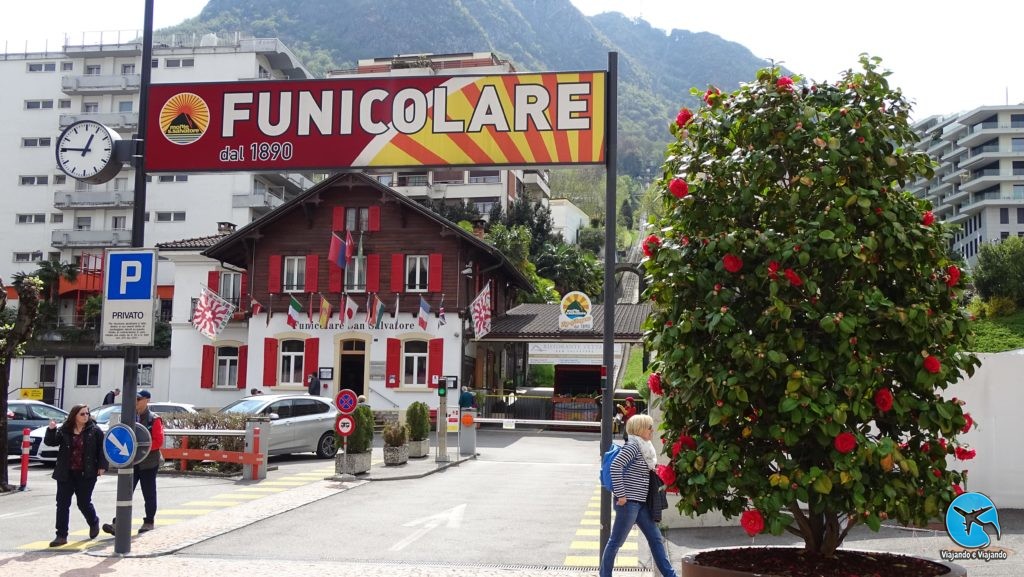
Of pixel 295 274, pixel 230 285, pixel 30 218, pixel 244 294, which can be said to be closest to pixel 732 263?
pixel 295 274

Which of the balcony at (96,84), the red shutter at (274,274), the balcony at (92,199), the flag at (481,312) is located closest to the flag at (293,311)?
the red shutter at (274,274)

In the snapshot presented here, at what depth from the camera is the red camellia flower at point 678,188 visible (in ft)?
23.8

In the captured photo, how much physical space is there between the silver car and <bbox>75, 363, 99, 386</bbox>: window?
2259 cm

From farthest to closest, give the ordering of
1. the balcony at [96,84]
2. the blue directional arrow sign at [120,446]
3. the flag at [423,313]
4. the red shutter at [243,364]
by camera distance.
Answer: the balcony at [96,84] → the red shutter at [243,364] → the flag at [423,313] → the blue directional arrow sign at [120,446]

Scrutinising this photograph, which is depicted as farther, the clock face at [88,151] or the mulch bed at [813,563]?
the clock face at [88,151]

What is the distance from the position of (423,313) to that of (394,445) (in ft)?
44.9

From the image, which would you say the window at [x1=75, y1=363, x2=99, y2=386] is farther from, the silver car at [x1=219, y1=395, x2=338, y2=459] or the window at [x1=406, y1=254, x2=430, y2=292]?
the silver car at [x1=219, y1=395, x2=338, y2=459]

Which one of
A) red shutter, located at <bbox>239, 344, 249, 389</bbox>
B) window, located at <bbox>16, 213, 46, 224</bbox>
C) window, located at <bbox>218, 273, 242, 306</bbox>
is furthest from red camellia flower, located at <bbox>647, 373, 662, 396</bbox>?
window, located at <bbox>16, 213, 46, 224</bbox>

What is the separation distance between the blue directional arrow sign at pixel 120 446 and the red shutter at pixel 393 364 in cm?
2583

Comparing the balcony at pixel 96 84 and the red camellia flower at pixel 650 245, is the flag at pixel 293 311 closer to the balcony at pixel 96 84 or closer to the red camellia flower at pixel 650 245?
the red camellia flower at pixel 650 245

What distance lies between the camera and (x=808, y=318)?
262 inches

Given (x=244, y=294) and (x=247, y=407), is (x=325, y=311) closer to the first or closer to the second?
(x=244, y=294)

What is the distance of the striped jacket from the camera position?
893 centimetres

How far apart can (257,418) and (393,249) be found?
59.6ft
